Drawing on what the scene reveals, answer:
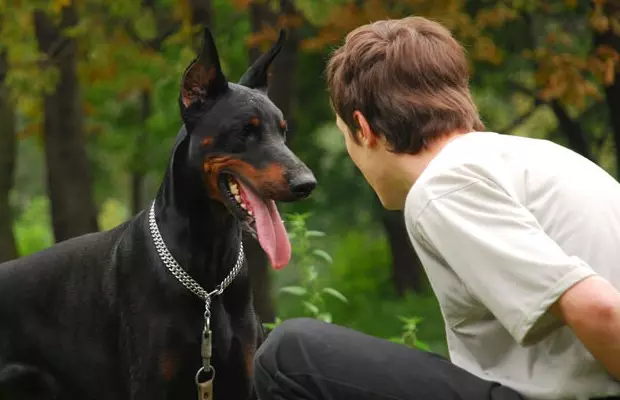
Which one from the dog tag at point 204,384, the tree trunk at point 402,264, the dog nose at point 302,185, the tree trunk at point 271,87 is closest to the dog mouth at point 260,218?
the dog nose at point 302,185

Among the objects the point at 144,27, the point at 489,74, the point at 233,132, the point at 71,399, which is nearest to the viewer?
the point at 233,132

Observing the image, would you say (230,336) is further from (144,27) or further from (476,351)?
(144,27)

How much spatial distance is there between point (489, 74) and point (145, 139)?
16.4 feet

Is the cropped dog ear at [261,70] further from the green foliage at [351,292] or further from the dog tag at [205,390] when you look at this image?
the dog tag at [205,390]

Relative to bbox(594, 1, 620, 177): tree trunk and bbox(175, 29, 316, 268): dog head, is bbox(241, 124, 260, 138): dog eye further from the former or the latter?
bbox(594, 1, 620, 177): tree trunk

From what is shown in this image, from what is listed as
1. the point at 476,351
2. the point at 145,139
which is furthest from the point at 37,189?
the point at 476,351

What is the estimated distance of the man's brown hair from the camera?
3.16 meters

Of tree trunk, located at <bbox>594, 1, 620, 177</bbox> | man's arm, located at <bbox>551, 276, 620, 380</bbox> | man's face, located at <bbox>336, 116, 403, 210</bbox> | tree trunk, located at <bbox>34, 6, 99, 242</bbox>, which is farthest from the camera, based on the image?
tree trunk, located at <bbox>34, 6, 99, 242</bbox>

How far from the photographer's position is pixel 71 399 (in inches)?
185

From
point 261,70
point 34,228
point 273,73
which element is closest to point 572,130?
point 273,73

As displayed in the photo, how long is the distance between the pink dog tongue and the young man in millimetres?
767

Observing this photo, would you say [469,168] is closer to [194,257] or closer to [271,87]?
[194,257]

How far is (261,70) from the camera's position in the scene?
14.9 feet

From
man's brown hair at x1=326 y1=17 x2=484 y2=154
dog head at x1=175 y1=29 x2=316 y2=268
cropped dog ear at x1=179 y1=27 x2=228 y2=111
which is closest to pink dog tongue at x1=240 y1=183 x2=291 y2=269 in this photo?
dog head at x1=175 y1=29 x2=316 y2=268
